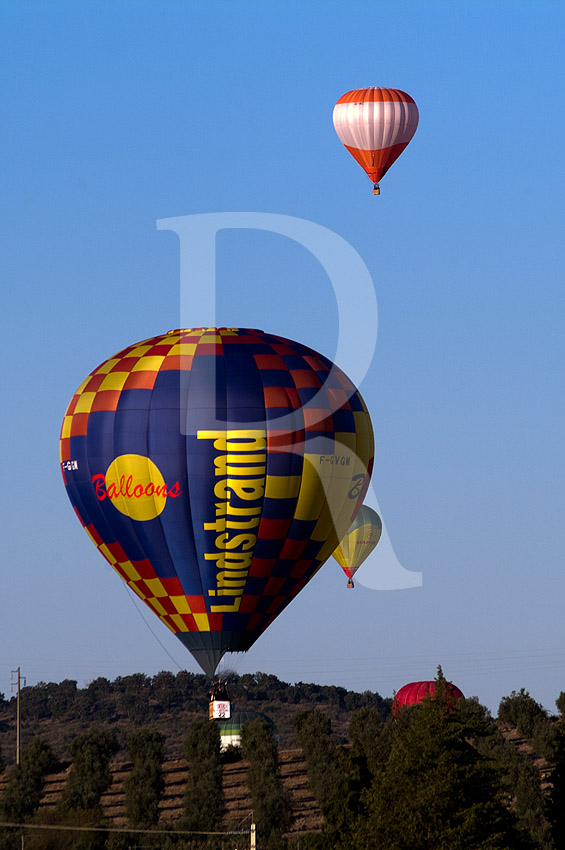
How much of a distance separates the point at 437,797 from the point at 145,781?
27777 mm

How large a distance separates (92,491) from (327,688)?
126 m

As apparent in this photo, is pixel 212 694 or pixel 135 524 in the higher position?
pixel 135 524

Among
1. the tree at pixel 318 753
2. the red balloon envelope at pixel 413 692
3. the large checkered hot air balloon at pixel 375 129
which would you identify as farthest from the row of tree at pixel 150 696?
the large checkered hot air balloon at pixel 375 129

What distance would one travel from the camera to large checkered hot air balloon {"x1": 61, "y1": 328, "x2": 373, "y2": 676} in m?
62.7

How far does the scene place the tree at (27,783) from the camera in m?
75.1

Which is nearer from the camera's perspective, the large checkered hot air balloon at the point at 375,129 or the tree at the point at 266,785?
the tree at the point at 266,785

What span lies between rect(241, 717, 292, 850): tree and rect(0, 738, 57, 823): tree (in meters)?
8.32

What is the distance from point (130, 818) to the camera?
241ft

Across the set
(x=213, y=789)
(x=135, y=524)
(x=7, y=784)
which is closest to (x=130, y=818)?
(x=213, y=789)

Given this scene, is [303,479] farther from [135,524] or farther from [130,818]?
[130,818]

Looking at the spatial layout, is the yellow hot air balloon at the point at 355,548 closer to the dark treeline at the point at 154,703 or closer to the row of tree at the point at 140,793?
the row of tree at the point at 140,793

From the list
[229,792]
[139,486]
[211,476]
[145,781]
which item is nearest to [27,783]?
[145,781]

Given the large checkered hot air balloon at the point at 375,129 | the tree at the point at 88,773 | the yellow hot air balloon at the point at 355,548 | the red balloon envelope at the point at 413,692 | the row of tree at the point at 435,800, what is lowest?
the row of tree at the point at 435,800

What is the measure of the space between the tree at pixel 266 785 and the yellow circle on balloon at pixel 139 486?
1255cm
